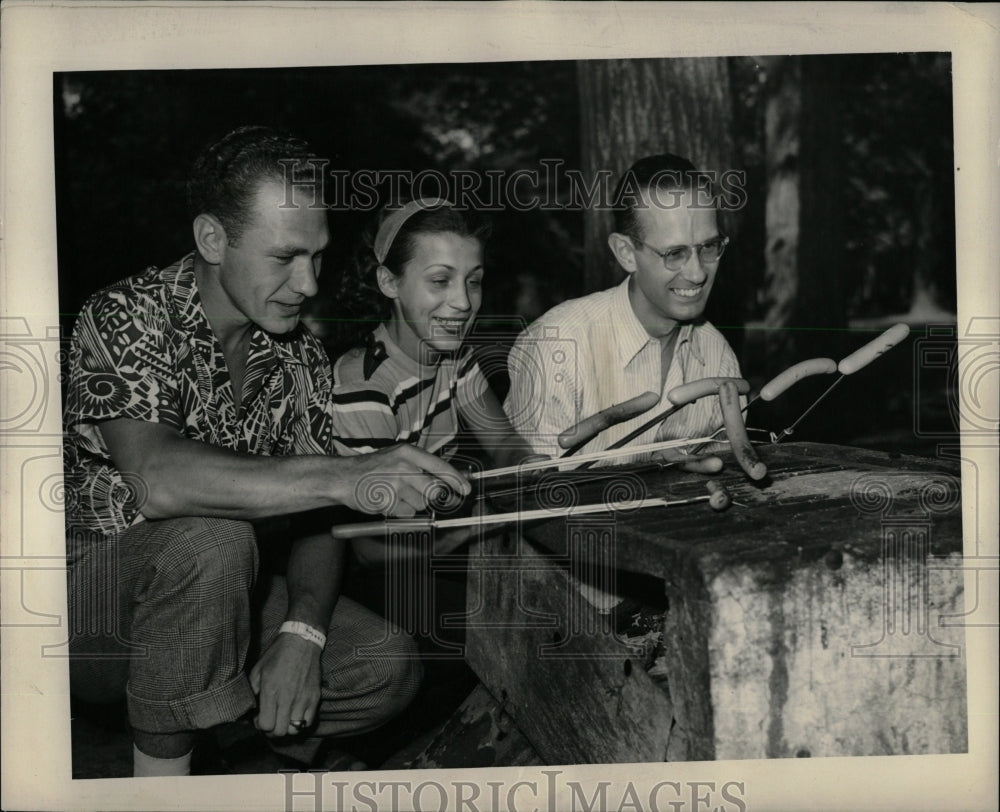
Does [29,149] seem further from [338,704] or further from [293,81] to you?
[338,704]

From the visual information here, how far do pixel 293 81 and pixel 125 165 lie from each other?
1.70 feet

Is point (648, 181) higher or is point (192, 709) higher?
point (648, 181)

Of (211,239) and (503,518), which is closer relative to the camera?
(503,518)

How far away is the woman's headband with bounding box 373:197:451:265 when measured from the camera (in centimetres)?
253

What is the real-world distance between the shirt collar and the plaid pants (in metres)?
0.92

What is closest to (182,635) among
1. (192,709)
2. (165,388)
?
(192,709)

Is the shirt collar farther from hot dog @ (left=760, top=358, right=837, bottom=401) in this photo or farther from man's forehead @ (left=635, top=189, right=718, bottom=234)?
hot dog @ (left=760, top=358, right=837, bottom=401)

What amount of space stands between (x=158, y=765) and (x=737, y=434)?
1.40 metres

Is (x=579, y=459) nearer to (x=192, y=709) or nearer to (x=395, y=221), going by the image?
(x=395, y=221)

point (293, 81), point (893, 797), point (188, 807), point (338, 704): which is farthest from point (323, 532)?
point (893, 797)

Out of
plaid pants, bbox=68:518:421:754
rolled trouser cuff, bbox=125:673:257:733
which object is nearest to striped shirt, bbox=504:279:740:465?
plaid pants, bbox=68:518:421:754

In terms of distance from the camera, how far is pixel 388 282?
8.55 ft

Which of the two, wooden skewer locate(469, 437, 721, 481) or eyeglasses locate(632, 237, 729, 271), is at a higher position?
eyeglasses locate(632, 237, 729, 271)
